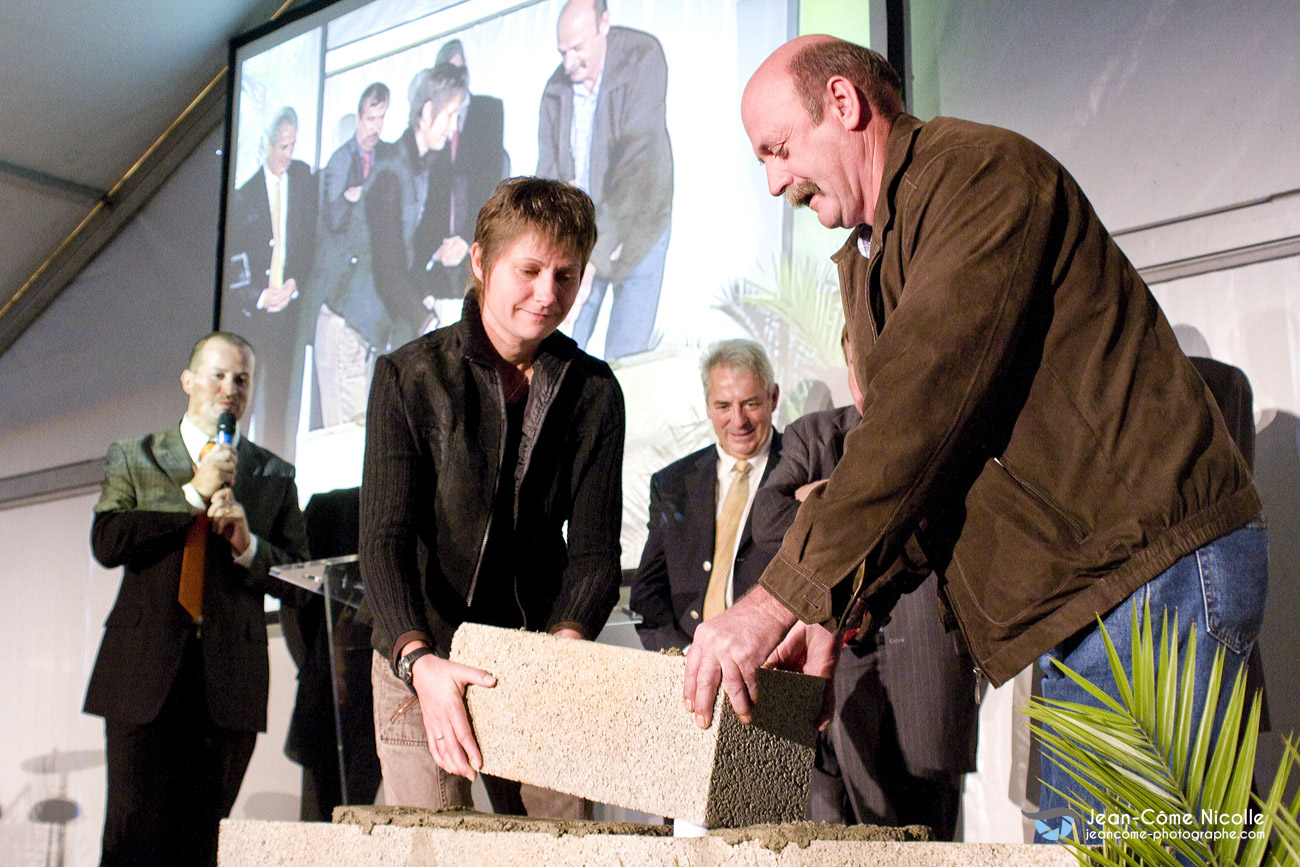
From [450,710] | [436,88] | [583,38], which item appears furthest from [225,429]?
[450,710]

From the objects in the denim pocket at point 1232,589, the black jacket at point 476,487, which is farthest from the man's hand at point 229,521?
the denim pocket at point 1232,589

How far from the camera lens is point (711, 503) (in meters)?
3.20

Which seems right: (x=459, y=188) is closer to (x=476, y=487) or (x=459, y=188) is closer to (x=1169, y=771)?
(x=476, y=487)

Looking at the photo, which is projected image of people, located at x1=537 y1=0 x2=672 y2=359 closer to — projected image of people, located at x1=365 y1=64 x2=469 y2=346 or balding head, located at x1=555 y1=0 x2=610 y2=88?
balding head, located at x1=555 y1=0 x2=610 y2=88

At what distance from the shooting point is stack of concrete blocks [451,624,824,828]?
1360 millimetres

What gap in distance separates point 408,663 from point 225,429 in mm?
2340

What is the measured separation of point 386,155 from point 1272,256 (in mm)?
3449

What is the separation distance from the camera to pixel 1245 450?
8.80 feet

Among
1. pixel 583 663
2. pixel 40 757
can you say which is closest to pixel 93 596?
pixel 40 757

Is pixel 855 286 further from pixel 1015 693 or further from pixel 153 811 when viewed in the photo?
pixel 153 811

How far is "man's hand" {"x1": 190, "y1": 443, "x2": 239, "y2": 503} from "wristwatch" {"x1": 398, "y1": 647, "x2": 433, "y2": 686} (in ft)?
7.28

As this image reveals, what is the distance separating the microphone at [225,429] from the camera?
147 inches

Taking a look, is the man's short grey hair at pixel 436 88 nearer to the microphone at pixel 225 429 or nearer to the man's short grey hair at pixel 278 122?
the man's short grey hair at pixel 278 122

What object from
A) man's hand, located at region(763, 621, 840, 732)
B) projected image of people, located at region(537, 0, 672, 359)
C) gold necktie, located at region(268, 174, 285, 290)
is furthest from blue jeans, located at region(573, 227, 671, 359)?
man's hand, located at region(763, 621, 840, 732)
